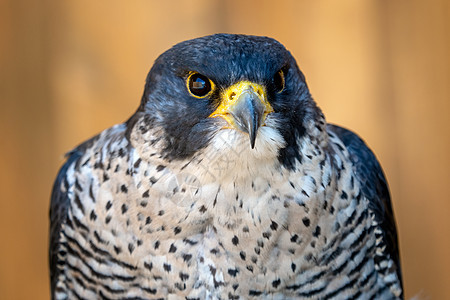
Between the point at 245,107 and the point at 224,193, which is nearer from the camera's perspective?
the point at 245,107

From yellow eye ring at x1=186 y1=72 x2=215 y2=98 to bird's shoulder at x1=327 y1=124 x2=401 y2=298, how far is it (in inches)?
23.2

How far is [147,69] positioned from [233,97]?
1.91 meters

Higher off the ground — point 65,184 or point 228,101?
point 228,101

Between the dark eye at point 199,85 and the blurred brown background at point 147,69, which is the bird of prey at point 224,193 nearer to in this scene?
the dark eye at point 199,85

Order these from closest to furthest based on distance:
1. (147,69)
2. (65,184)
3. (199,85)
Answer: (199,85), (65,184), (147,69)

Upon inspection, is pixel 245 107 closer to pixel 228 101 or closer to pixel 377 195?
pixel 228 101

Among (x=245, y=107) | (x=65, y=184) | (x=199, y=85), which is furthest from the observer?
(x=65, y=184)

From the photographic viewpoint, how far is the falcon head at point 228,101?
193cm

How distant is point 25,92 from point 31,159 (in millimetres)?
394

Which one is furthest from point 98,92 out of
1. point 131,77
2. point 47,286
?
point 47,286

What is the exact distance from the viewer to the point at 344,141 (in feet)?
8.63

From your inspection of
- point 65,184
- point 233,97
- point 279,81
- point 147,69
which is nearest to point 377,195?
point 279,81

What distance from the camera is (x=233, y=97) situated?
194cm

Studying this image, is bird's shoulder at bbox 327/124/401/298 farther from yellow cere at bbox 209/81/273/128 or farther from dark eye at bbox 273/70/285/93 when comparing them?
yellow cere at bbox 209/81/273/128
